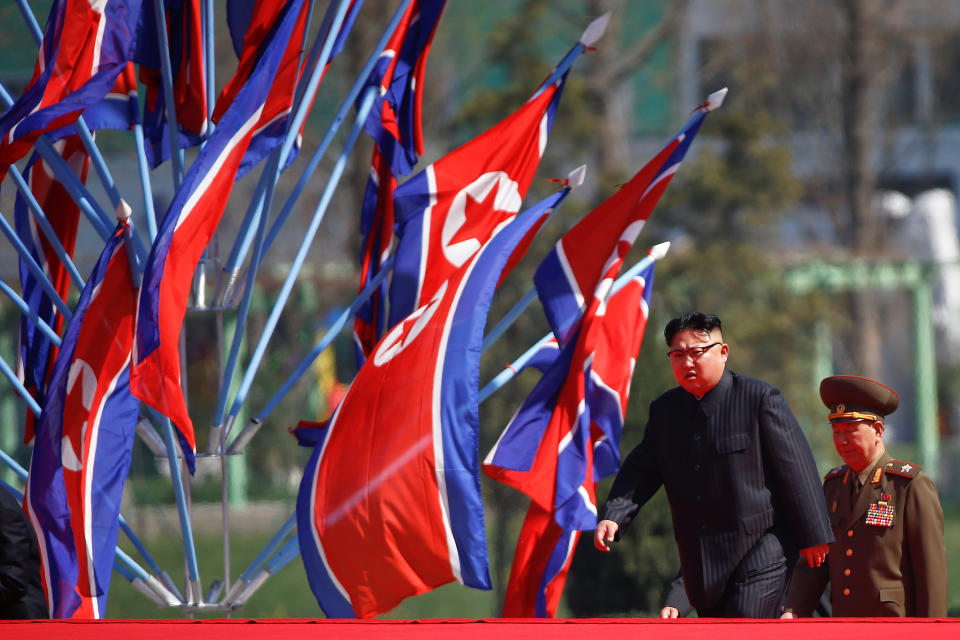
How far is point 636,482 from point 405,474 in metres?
0.87

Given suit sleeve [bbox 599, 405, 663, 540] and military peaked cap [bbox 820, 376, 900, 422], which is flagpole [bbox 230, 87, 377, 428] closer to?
suit sleeve [bbox 599, 405, 663, 540]

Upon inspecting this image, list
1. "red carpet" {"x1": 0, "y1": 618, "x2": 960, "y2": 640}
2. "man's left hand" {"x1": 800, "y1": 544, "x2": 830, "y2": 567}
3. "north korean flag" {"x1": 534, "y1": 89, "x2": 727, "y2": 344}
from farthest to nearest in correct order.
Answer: "north korean flag" {"x1": 534, "y1": 89, "x2": 727, "y2": 344} → "man's left hand" {"x1": 800, "y1": 544, "x2": 830, "y2": 567} → "red carpet" {"x1": 0, "y1": 618, "x2": 960, "y2": 640}

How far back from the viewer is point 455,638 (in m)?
3.71

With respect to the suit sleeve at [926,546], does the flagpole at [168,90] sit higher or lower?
higher

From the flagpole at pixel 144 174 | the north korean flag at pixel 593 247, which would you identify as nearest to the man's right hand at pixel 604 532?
the north korean flag at pixel 593 247

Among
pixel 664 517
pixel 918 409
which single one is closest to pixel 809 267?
pixel 918 409

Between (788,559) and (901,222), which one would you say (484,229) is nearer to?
(788,559)

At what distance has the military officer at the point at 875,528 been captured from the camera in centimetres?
489

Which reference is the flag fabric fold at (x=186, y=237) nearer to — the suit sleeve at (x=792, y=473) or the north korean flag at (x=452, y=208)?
the north korean flag at (x=452, y=208)

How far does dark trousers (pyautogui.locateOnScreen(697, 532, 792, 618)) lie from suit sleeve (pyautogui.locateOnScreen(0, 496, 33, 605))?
2340 mm

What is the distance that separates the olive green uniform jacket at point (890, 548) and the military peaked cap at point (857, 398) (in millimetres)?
194

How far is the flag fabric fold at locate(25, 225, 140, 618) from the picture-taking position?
537cm

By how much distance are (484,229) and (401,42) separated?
1050 millimetres

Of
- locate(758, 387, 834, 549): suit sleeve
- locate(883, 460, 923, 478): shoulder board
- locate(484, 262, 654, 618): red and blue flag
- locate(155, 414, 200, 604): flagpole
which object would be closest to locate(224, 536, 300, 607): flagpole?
locate(155, 414, 200, 604): flagpole
